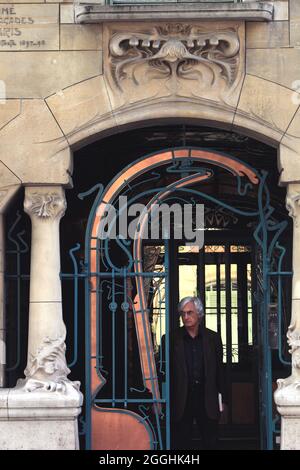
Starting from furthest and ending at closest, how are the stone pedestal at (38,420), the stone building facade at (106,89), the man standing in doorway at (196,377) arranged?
1. the man standing in doorway at (196,377)
2. the stone building facade at (106,89)
3. the stone pedestal at (38,420)

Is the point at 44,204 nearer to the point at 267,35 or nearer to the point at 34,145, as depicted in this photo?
the point at 34,145

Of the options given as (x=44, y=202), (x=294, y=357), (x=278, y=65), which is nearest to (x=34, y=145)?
(x=44, y=202)

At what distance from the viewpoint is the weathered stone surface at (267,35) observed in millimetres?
10859

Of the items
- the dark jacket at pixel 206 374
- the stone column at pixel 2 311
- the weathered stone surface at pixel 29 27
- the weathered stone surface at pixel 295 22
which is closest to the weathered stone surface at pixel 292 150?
the weathered stone surface at pixel 295 22

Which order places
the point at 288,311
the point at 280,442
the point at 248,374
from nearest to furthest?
the point at 280,442, the point at 288,311, the point at 248,374

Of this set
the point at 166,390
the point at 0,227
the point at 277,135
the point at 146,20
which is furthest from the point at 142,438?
the point at 146,20

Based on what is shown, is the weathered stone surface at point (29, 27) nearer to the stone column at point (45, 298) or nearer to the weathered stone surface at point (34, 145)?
the weathered stone surface at point (34, 145)

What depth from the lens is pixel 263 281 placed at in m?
11.3

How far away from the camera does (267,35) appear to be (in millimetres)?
10883

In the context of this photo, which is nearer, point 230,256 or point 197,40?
point 197,40

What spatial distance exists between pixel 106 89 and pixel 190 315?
7.33 feet

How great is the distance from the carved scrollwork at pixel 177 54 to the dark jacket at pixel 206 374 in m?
2.41

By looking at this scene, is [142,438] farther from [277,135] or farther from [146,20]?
[146,20]

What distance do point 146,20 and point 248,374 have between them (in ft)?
16.0
